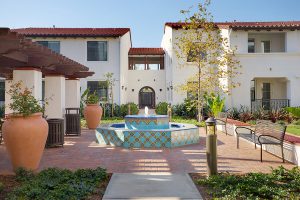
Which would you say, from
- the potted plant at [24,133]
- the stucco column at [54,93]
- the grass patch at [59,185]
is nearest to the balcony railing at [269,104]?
the stucco column at [54,93]

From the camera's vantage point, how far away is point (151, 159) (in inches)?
325

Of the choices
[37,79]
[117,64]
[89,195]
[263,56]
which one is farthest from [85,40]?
[89,195]

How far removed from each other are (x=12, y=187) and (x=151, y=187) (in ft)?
8.79

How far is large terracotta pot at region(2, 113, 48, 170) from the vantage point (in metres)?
6.49

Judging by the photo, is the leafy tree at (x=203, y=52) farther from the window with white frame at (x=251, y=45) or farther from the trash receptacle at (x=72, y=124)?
the trash receptacle at (x=72, y=124)

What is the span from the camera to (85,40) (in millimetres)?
A: 23500

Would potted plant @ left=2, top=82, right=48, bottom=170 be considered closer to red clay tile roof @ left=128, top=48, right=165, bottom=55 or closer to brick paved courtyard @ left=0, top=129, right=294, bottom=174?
brick paved courtyard @ left=0, top=129, right=294, bottom=174

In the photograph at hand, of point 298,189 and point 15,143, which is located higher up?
point 15,143

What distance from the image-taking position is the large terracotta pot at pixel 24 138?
6488mm

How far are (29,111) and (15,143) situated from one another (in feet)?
2.57

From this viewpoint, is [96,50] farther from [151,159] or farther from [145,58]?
[151,159]

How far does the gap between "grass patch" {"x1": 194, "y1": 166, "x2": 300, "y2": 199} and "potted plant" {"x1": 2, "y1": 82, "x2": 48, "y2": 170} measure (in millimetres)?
3778

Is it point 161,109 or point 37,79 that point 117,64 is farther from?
point 37,79

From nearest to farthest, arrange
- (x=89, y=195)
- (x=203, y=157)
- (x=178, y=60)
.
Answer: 1. (x=89, y=195)
2. (x=203, y=157)
3. (x=178, y=60)
